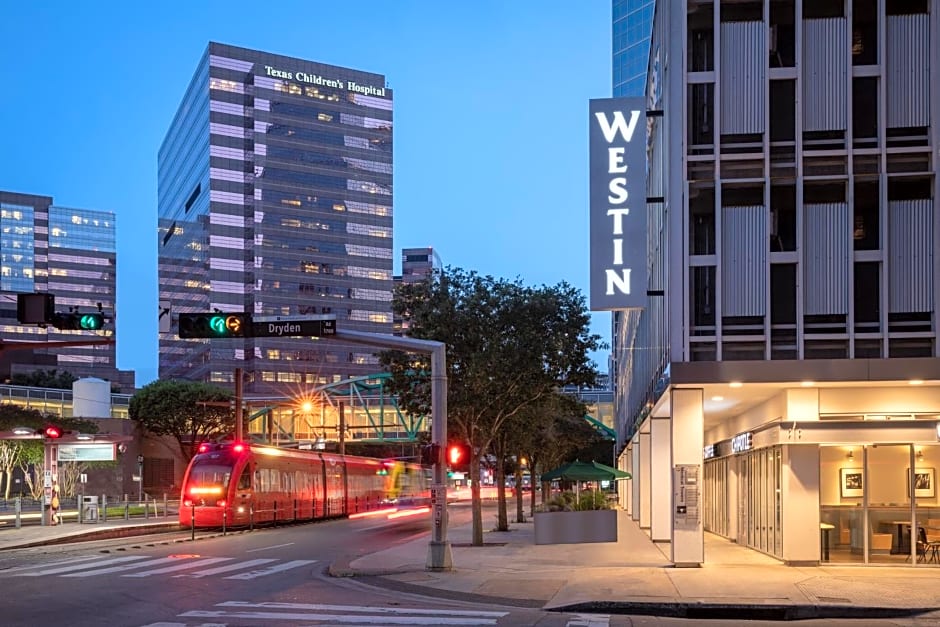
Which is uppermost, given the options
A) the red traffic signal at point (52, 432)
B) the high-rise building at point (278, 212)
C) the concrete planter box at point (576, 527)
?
the high-rise building at point (278, 212)

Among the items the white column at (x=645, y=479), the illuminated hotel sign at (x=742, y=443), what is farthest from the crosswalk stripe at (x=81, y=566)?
the white column at (x=645, y=479)

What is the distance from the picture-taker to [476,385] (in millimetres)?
31109

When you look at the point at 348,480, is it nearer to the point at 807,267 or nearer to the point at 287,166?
the point at 807,267

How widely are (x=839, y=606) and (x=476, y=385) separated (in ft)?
51.6

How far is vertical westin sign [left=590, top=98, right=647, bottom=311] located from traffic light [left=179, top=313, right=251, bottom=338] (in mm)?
7993

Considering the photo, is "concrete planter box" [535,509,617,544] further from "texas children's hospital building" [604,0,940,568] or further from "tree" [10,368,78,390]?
"tree" [10,368,78,390]

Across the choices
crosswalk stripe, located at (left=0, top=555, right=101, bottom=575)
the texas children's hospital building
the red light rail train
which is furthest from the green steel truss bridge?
the texas children's hospital building

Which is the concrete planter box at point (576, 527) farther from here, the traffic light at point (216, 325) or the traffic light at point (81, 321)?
the traffic light at point (81, 321)

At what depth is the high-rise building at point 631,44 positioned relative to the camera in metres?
88.0

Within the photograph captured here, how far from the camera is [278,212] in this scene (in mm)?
160625

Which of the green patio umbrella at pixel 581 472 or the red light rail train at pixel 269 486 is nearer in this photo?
the green patio umbrella at pixel 581 472

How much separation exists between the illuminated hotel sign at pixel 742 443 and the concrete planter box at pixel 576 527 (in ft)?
16.4

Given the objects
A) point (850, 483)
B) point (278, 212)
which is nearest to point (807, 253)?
point (850, 483)

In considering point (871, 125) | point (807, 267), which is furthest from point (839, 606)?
point (871, 125)
